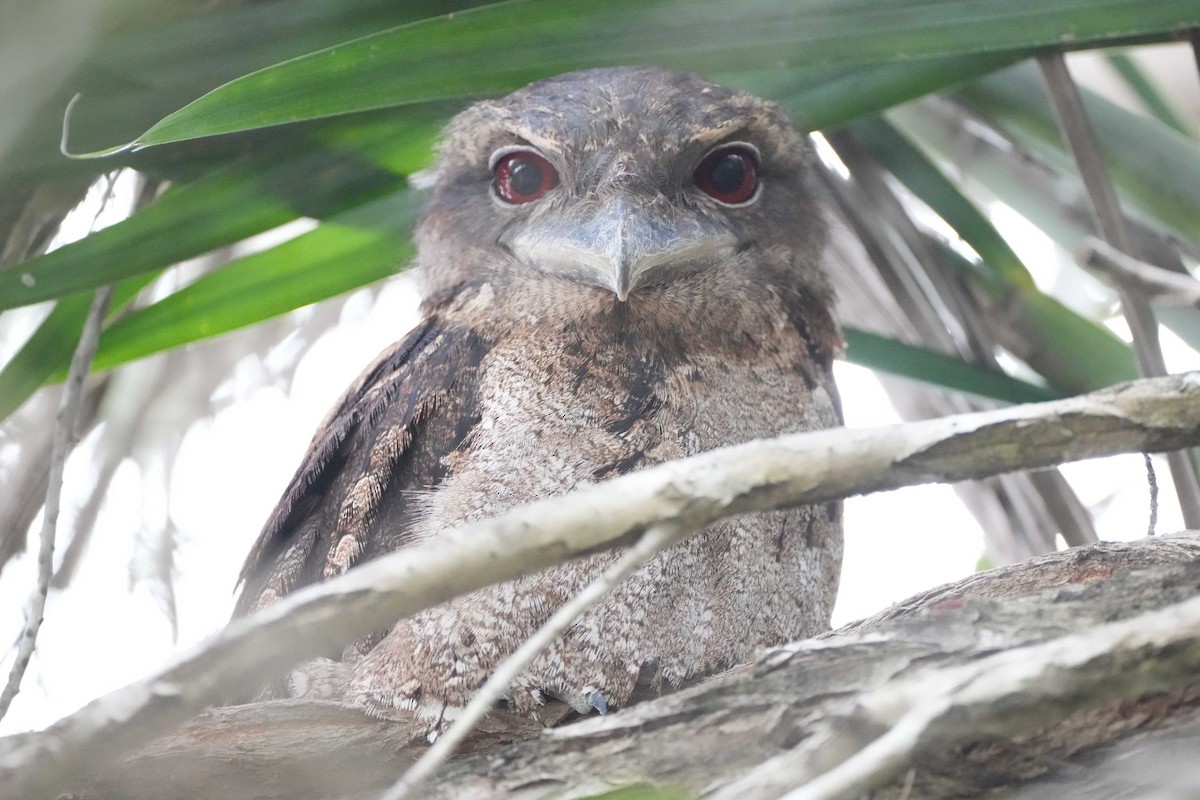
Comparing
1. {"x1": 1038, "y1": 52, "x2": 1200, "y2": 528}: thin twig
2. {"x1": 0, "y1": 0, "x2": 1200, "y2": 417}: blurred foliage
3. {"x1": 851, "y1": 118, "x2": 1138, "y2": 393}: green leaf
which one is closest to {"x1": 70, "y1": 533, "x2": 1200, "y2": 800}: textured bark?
{"x1": 1038, "y1": 52, "x2": 1200, "y2": 528}: thin twig

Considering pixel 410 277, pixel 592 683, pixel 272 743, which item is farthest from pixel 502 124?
pixel 272 743

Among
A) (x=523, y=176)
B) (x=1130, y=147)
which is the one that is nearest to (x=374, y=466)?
(x=523, y=176)

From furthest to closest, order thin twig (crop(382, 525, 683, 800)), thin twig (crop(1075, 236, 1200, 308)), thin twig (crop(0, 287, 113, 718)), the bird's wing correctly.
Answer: the bird's wing < thin twig (crop(0, 287, 113, 718)) < thin twig (crop(1075, 236, 1200, 308)) < thin twig (crop(382, 525, 683, 800))

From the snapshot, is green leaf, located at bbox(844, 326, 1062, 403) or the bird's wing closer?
the bird's wing

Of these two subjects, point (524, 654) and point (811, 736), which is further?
point (811, 736)

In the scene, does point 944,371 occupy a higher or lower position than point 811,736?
higher

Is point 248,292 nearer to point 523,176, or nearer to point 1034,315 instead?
point 523,176

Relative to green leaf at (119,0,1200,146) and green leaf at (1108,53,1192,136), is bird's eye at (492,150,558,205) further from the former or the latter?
green leaf at (1108,53,1192,136)

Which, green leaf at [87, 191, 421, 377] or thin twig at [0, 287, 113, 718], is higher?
green leaf at [87, 191, 421, 377]
